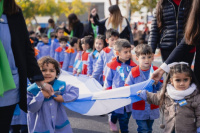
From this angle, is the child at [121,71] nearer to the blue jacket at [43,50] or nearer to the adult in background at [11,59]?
the adult in background at [11,59]

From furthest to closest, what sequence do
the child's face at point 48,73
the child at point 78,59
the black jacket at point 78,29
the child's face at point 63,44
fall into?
the black jacket at point 78,29 → the child's face at point 63,44 → the child at point 78,59 → the child's face at point 48,73

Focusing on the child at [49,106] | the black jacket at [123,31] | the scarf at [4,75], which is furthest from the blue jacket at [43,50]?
the scarf at [4,75]

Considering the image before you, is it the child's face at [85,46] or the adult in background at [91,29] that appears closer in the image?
the child's face at [85,46]

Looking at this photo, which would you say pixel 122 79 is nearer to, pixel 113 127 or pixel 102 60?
pixel 113 127

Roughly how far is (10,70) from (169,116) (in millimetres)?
1870

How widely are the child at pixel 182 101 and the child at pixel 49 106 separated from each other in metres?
1.19

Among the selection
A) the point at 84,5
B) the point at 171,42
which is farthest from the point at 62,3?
the point at 171,42

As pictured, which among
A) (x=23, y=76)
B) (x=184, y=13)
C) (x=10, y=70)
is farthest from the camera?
(x=184, y=13)

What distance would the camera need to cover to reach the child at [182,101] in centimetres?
313

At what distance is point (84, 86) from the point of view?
18.9ft

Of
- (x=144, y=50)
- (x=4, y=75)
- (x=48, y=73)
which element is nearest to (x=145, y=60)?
(x=144, y=50)

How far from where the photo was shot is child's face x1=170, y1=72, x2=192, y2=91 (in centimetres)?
319

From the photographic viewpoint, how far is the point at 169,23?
4.21 meters

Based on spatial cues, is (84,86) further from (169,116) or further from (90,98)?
(169,116)
